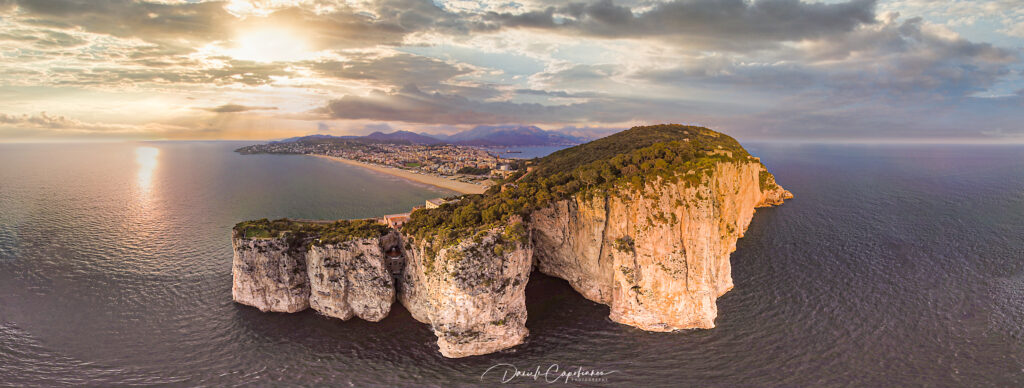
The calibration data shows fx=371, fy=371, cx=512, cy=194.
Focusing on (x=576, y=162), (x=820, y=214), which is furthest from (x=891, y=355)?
(x=820, y=214)

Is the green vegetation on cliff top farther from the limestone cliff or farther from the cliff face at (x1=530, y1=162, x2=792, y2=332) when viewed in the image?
the limestone cliff

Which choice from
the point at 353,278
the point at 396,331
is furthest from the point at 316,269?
the point at 396,331

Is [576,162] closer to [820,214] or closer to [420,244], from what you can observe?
[420,244]

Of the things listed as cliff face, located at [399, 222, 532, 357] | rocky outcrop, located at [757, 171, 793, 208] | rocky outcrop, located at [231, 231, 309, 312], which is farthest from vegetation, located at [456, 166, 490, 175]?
cliff face, located at [399, 222, 532, 357]

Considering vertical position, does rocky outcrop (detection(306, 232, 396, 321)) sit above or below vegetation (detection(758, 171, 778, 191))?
below

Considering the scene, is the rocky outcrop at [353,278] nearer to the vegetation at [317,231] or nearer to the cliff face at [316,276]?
the cliff face at [316,276]
